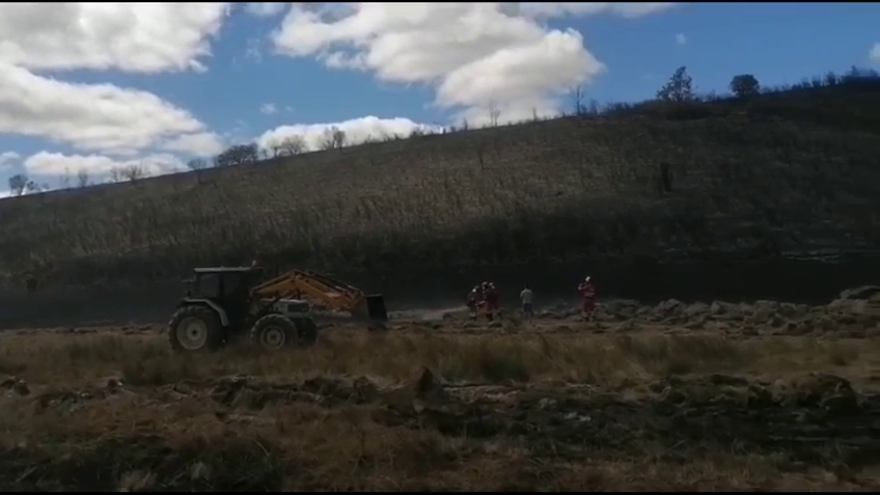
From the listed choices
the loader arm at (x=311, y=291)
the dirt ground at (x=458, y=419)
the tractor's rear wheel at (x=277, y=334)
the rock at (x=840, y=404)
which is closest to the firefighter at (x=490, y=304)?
the loader arm at (x=311, y=291)

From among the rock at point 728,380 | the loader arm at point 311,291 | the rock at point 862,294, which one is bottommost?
the rock at point 862,294

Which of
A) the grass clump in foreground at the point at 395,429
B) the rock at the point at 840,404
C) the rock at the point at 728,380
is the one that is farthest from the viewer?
the rock at the point at 728,380

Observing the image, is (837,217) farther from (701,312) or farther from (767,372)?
(767,372)

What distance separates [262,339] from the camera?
19.6 metres

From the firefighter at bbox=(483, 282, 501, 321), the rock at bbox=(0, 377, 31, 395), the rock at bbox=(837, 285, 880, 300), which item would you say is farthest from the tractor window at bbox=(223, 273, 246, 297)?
the rock at bbox=(837, 285, 880, 300)

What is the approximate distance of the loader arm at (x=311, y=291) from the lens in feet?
76.3

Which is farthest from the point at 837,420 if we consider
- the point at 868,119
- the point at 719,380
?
the point at 868,119

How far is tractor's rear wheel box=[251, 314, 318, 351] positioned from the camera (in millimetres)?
19281

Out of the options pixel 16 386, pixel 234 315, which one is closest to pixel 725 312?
pixel 234 315

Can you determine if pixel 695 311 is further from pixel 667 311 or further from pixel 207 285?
pixel 207 285

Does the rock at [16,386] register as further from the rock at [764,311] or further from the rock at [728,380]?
the rock at [764,311]

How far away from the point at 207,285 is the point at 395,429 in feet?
37.3

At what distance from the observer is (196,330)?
20.2 m

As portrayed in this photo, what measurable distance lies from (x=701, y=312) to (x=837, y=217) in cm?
2277
